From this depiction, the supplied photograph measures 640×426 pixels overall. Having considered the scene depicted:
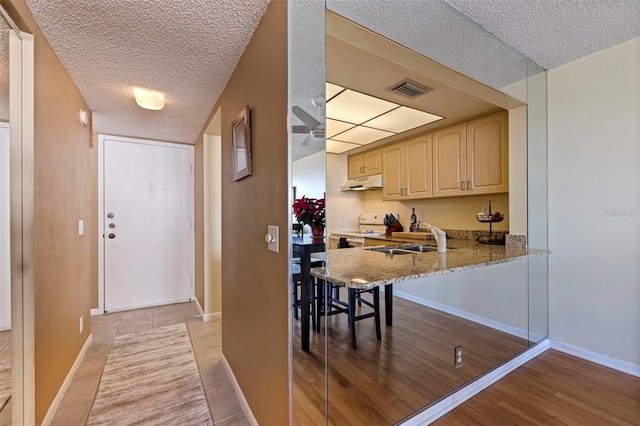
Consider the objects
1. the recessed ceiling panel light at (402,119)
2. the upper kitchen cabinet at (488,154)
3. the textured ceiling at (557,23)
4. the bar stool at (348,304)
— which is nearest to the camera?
the bar stool at (348,304)

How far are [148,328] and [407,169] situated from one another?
11.4ft

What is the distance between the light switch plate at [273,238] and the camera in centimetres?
123

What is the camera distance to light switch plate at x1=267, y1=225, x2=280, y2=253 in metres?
1.23

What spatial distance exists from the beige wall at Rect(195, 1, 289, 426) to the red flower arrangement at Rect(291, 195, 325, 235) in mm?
66

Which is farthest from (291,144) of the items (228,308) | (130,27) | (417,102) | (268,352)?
(417,102)

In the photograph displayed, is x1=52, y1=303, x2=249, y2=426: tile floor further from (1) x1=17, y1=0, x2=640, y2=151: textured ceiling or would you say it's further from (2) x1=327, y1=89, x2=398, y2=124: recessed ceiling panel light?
(2) x1=327, y1=89, x2=398, y2=124: recessed ceiling panel light

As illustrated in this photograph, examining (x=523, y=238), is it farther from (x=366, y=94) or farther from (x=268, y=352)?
(x=268, y=352)

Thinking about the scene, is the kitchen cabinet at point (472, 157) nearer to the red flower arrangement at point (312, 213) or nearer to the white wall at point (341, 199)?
the white wall at point (341, 199)

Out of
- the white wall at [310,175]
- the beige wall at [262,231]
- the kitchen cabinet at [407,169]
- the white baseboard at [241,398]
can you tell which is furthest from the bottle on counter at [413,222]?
the white wall at [310,175]

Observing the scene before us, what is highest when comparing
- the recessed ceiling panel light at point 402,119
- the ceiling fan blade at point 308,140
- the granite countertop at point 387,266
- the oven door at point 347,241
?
the recessed ceiling panel light at point 402,119

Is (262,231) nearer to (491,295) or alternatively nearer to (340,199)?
(491,295)

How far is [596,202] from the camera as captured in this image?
2.06 metres

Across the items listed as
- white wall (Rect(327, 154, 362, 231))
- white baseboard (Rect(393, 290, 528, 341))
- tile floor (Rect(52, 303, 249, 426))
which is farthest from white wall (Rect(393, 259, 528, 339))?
white wall (Rect(327, 154, 362, 231))

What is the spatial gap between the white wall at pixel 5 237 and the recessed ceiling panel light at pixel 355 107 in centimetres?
203
